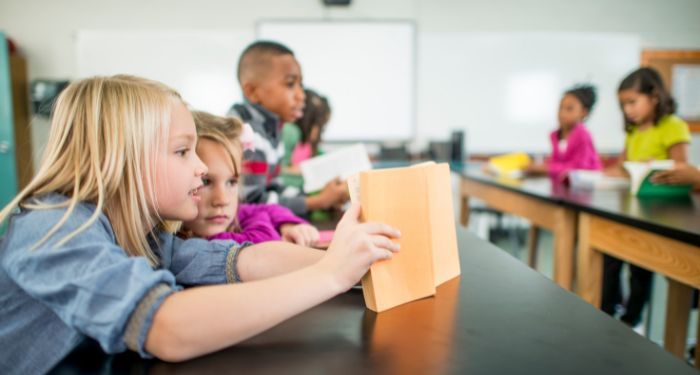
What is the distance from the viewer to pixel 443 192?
0.72 m

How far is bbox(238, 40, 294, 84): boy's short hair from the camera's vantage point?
1.43 meters

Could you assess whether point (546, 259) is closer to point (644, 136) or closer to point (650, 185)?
point (644, 136)

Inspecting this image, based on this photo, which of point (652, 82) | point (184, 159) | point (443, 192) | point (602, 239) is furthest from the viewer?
point (652, 82)

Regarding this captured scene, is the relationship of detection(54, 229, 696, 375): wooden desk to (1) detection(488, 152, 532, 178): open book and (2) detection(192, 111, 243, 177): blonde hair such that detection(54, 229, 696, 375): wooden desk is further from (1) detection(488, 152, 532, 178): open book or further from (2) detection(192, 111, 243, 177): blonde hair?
(1) detection(488, 152, 532, 178): open book

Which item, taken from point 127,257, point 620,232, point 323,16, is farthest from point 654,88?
point 323,16

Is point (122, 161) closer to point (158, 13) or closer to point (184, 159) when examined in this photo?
point (184, 159)

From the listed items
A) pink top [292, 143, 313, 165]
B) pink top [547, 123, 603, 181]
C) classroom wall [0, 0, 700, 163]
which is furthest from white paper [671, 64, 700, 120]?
pink top [292, 143, 313, 165]

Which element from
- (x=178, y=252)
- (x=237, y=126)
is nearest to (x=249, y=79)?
(x=237, y=126)

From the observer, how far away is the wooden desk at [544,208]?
1647 mm

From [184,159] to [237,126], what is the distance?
1.18 feet

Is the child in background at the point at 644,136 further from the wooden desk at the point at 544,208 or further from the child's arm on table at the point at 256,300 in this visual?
the child's arm on table at the point at 256,300

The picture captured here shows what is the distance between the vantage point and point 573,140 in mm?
2785

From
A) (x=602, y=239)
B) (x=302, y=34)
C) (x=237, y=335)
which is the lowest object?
(x=602, y=239)

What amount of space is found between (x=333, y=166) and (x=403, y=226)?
862 mm
